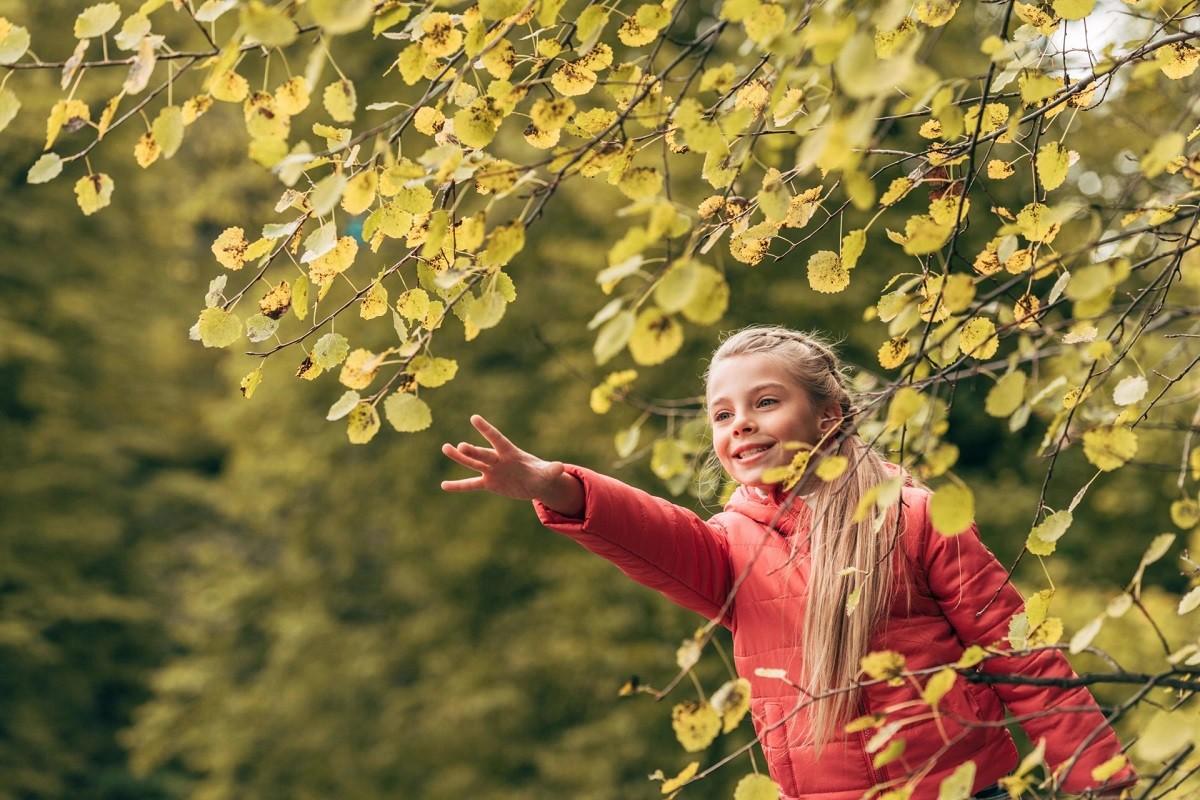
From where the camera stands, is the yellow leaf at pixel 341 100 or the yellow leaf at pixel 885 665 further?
→ the yellow leaf at pixel 341 100

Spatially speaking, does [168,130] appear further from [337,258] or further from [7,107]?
[337,258]

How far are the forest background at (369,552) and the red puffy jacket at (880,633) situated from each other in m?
4.88

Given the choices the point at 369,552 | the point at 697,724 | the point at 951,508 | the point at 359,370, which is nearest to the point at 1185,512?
the point at 951,508

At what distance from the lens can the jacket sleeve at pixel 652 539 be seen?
2271mm

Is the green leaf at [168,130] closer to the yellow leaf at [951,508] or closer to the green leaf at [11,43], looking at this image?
the green leaf at [11,43]

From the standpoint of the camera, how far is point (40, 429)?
10.8 m

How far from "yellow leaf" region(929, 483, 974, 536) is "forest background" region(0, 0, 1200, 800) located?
583 centimetres

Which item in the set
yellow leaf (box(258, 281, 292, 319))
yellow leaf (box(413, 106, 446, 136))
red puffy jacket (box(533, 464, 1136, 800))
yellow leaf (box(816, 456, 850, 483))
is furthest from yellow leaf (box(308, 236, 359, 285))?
yellow leaf (box(816, 456, 850, 483))

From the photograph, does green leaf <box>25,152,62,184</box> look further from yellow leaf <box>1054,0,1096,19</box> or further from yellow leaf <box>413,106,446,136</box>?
yellow leaf <box>1054,0,1096,19</box>

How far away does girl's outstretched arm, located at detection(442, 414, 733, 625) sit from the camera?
2.14 metres

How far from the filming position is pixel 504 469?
214 cm

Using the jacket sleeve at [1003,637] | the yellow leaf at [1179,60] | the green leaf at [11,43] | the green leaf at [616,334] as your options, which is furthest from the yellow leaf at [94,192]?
the yellow leaf at [1179,60]

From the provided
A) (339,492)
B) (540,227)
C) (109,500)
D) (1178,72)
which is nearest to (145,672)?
(109,500)

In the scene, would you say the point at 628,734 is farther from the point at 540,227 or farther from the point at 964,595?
the point at 964,595
